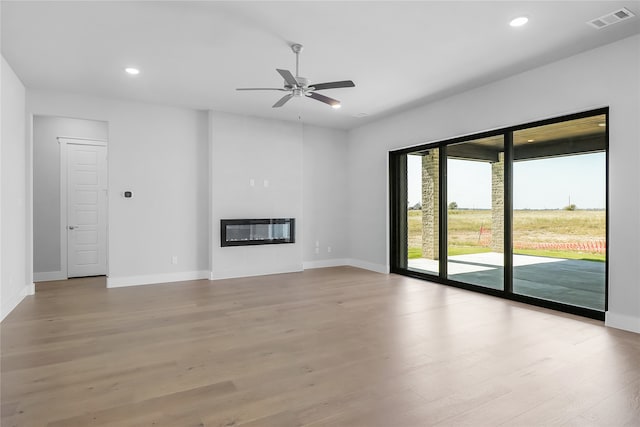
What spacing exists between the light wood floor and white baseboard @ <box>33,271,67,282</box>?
1.52 m

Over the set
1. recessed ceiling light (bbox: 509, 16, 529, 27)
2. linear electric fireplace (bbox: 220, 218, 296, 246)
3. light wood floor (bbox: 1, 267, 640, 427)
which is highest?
recessed ceiling light (bbox: 509, 16, 529, 27)

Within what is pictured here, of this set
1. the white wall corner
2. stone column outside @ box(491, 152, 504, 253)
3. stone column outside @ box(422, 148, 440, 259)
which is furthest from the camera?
the white wall corner

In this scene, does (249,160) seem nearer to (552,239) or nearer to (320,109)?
(320,109)

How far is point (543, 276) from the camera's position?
16.0ft

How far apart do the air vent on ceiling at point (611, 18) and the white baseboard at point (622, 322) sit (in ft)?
8.83

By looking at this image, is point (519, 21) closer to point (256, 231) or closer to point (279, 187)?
point (279, 187)

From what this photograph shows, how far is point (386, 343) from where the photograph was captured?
3.12 m

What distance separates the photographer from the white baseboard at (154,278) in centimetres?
546

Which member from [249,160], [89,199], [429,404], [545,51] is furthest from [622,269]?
[89,199]

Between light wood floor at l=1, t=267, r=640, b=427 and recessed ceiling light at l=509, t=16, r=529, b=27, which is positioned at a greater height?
recessed ceiling light at l=509, t=16, r=529, b=27

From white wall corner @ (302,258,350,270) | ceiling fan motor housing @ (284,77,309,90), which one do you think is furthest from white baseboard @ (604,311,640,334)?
white wall corner @ (302,258,350,270)

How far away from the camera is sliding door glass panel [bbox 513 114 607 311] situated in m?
3.94

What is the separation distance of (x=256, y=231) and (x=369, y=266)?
2.28 m

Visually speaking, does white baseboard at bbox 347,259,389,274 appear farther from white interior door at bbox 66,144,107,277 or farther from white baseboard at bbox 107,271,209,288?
white interior door at bbox 66,144,107,277
